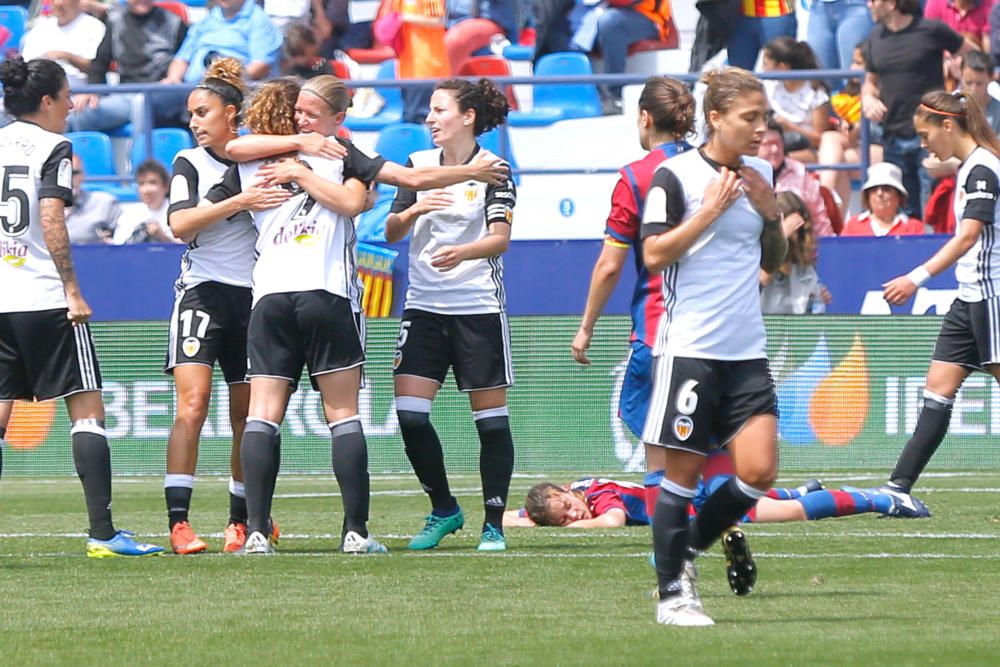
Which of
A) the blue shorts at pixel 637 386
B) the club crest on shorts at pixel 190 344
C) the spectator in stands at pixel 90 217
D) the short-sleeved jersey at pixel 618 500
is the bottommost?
the short-sleeved jersey at pixel 618 500

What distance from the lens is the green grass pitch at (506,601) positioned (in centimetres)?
554

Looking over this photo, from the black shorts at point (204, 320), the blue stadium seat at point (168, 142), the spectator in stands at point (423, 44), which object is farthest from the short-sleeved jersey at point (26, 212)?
the spectator in stands at point (423, 44)

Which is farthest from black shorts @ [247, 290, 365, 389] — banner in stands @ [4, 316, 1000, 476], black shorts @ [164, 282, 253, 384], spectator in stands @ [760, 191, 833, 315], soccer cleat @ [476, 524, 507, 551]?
spectator in stands @ [760, 191, 833, 315]

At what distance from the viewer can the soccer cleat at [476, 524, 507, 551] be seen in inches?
335

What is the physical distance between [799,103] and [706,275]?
10.2 meters

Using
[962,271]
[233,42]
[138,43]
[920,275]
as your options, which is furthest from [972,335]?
[138,43]

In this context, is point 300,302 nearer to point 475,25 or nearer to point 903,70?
point 903,70

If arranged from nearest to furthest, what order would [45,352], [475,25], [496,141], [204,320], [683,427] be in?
[683,427]
[45,352]
[204,320]
[496,141]
[475,25]

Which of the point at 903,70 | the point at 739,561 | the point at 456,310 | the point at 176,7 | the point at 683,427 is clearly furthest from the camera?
the point at 176,7

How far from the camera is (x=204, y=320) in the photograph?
328 inches

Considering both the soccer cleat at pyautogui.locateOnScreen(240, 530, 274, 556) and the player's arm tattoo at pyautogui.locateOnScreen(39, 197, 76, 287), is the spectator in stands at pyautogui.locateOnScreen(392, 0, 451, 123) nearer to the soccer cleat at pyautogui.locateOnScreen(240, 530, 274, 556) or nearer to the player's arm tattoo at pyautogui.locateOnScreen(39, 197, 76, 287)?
the player's arm tattoo at pyautogui.locateOnScreen(39, 197, 76, 287)

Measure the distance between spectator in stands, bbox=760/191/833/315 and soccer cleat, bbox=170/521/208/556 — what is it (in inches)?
253

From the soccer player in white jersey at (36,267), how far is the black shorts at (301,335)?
794 mm

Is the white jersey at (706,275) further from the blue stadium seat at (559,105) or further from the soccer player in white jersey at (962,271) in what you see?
the blue stadium seat at (559,105)
